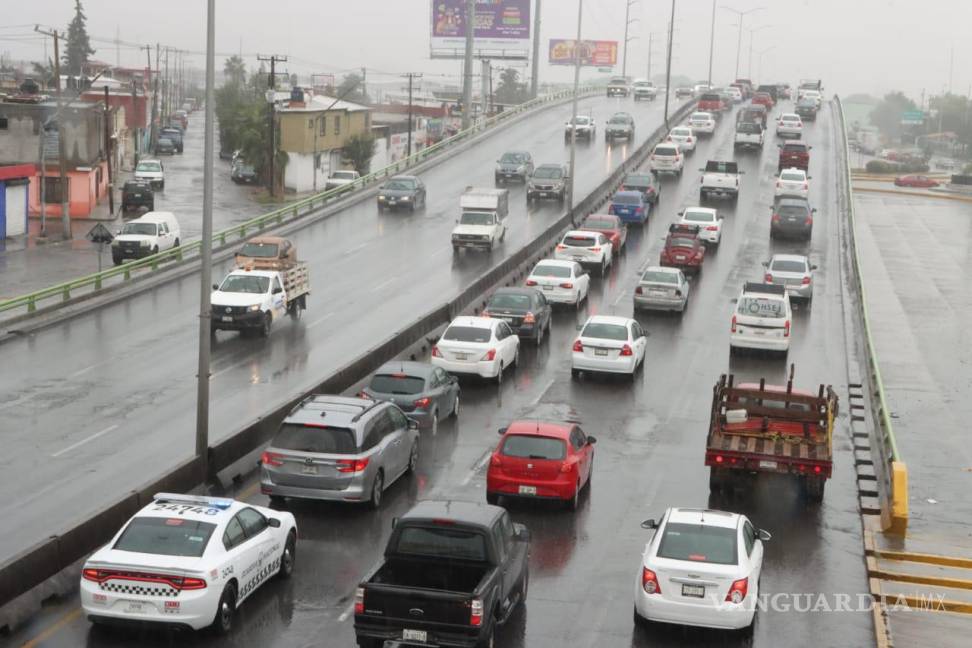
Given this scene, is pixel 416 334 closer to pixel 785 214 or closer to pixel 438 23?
pixel 785 214

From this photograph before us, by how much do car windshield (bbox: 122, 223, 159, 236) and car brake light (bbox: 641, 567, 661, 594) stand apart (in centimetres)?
3859

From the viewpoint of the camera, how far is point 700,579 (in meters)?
15.6

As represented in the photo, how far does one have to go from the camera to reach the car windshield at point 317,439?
20.3 m

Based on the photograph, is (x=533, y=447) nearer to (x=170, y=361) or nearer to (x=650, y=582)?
(x=650, y=582)

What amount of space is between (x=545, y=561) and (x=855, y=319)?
971 inches

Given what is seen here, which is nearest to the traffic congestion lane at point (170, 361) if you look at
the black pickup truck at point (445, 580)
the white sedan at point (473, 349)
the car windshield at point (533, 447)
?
the white sedan at point (473, 349)

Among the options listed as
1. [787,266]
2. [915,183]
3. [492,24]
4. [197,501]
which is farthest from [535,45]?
[197,501]

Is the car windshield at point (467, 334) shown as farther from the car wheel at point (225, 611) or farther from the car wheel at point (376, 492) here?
the car wheel at point (225, 611)

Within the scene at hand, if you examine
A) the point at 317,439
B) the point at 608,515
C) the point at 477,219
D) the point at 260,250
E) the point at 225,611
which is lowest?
the point at 608,515

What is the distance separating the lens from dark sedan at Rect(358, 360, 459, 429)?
25.8m

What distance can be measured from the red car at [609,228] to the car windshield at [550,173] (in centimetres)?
1184

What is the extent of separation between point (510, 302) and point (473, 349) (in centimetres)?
513

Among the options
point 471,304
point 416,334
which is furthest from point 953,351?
point 416,334

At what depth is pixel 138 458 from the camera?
78.6 feet
